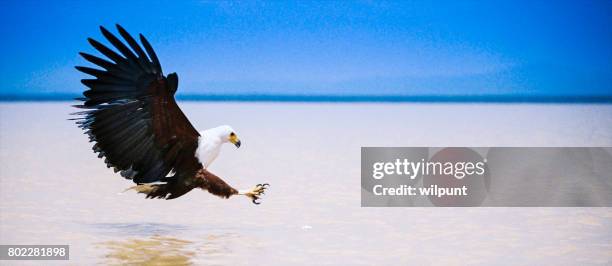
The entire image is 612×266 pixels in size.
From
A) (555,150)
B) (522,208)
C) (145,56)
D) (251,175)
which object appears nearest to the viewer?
(145,56)

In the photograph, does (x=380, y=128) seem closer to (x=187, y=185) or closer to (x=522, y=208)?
(x=522, y=208)

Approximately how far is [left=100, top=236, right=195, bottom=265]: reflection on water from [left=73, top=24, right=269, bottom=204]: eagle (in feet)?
1.05

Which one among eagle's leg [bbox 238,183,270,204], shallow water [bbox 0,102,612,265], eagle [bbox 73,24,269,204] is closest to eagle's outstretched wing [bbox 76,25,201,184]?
eagle [bbox 73,24,269,204]

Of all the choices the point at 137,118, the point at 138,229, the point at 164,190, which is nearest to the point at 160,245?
the point at 164,190

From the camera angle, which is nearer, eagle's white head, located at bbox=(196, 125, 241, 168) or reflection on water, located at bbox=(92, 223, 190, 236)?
eagle's white head, located at bbox=(196, 125, 241, 168)

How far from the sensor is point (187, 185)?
4707mm

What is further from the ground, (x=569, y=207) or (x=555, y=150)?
(x=555, y=150)

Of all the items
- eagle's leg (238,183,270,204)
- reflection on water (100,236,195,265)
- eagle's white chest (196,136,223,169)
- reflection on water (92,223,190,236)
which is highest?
eagle's white chest (196,136,223,169)

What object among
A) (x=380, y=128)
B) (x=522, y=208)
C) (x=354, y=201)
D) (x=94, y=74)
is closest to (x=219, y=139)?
(x=94, y=74)

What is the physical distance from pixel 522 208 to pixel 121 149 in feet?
10.9

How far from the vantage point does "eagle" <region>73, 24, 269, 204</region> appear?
4.56 m

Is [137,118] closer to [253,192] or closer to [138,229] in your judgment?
[253,192]

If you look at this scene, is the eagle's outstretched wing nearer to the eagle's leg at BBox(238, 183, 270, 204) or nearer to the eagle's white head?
the eagle's white head

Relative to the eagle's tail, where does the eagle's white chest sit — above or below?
above
